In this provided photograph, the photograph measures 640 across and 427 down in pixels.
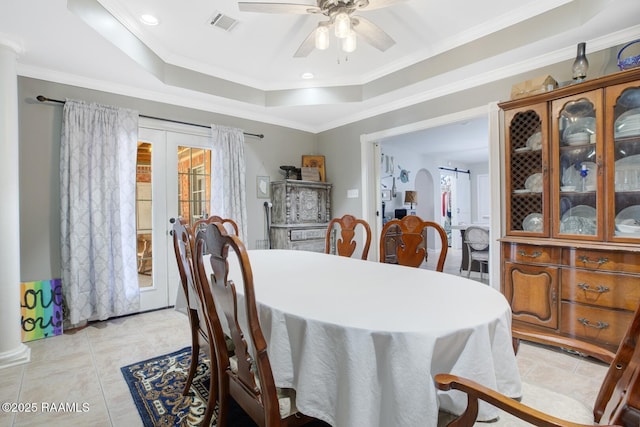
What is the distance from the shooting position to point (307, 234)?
4.34m

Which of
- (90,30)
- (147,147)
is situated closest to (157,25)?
(90,30)

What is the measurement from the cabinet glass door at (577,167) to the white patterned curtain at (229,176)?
10.5 ft

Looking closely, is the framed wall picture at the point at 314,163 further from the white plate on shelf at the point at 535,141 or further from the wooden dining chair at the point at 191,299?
the wooden dining chair at the point at 191,299

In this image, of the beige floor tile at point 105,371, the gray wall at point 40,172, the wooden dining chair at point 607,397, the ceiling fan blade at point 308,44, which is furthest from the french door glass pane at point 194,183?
the wooden dining chair at point 607,397

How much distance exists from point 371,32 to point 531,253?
6.85ft

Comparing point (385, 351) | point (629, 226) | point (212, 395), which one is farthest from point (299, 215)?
point (385, 351)

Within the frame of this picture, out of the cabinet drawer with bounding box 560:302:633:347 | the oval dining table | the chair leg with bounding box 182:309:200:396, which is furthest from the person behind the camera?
the cabinet drawer with bounding box 560:302:633:347

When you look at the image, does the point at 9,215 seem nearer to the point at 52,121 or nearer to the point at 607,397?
the point at 52,121

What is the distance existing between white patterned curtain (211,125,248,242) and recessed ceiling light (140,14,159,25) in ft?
4.39

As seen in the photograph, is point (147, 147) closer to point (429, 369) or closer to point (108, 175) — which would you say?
point (108, 175)

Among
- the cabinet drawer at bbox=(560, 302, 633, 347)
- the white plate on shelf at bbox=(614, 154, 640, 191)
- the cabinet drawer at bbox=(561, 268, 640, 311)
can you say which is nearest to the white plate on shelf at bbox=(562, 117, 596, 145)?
the white plate on shelf at bbox=(614, 154, 640, 191)

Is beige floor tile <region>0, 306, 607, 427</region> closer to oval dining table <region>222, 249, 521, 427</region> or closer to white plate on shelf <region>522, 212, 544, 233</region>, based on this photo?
white plate on shelf <region>522, 212, 544, 233</region>

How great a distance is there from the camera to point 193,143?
12.4 ft

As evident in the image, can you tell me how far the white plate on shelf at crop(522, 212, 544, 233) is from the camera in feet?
8.29
